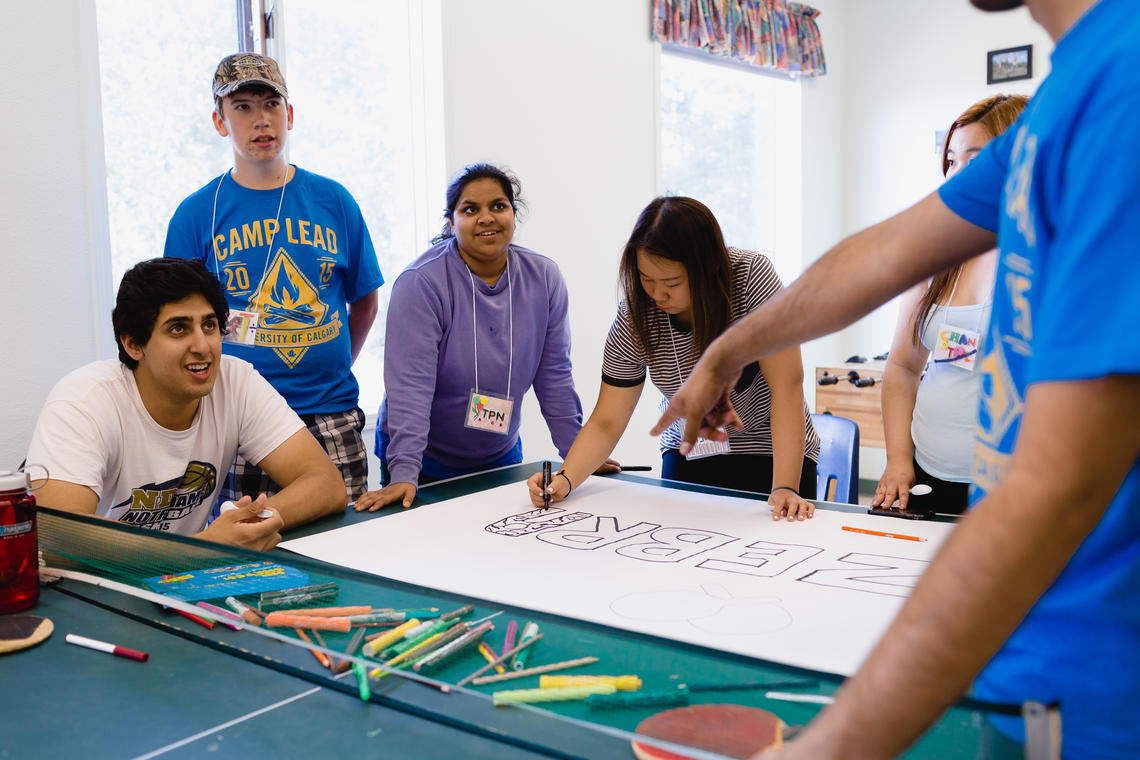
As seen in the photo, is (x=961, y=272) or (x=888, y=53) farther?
(x=888, y=53)

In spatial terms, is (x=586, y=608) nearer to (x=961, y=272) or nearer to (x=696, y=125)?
(x=961, y=272)

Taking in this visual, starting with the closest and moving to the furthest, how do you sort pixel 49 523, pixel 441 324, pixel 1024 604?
1. pixel 1024 604
2. pixel 49 523
3. pixel 441 324

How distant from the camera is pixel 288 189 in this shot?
2330mm

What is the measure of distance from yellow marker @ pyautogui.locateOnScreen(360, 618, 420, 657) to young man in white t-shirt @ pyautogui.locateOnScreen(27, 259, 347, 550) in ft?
2.11

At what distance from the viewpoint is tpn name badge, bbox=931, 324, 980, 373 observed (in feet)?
5.74

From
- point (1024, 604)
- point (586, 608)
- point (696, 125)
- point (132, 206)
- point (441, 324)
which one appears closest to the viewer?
point (1024, 604)

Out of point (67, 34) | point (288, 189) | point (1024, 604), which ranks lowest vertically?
point (1024, 604)

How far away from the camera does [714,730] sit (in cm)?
72

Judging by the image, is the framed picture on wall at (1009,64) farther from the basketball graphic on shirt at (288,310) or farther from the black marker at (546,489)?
the black marker at (546,489)

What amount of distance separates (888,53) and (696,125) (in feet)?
5.15

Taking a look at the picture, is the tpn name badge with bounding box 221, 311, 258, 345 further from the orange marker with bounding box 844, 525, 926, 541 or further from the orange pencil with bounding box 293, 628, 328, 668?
the orange marker with bounding box 844, 525, 926, 541

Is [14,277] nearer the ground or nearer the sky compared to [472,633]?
nearer the sky

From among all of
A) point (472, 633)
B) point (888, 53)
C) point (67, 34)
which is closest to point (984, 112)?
point (472, 633)

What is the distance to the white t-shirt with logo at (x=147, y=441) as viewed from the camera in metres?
1.57
